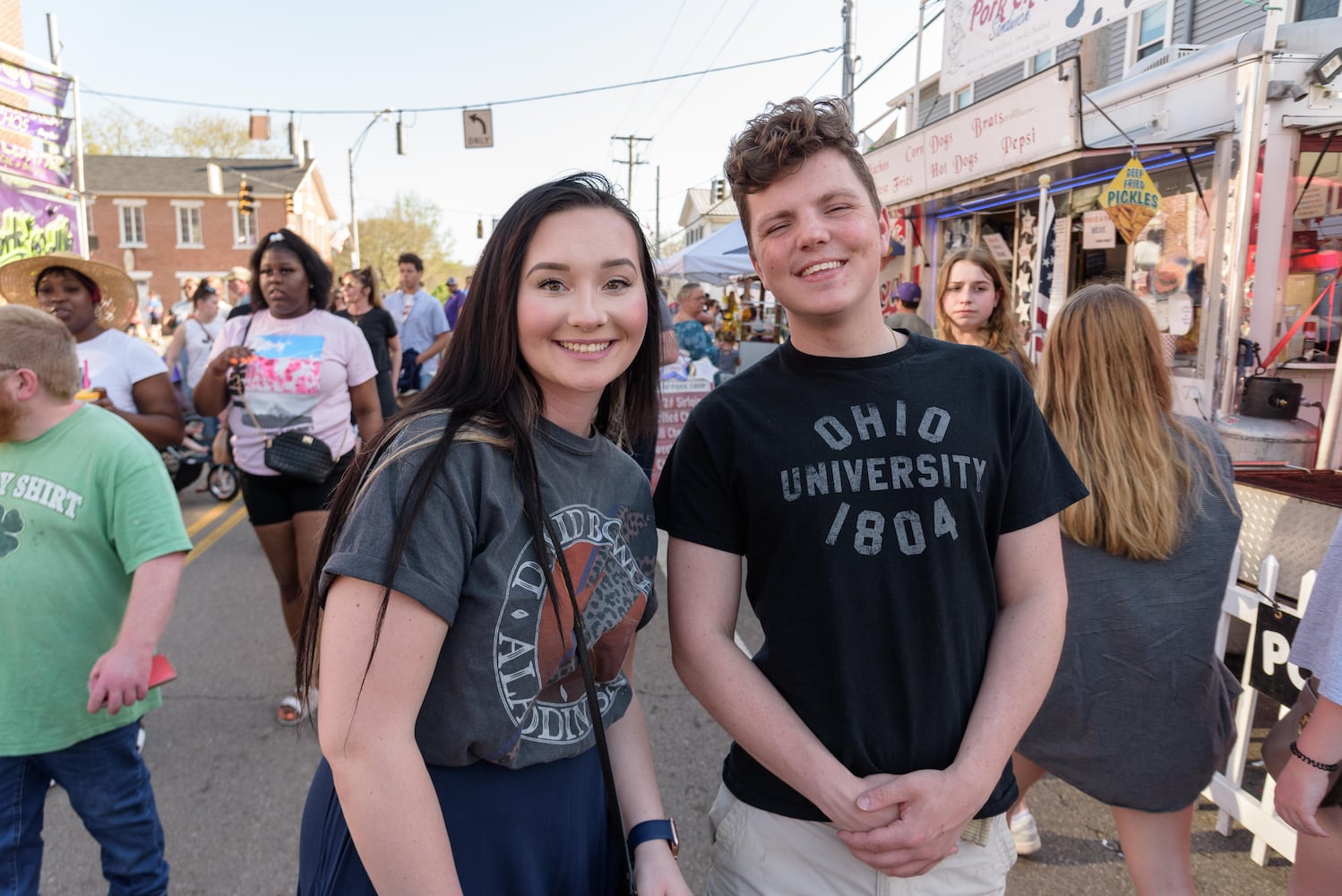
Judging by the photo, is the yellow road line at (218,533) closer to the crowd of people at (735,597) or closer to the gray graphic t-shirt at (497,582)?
the crowd of people at (735,597)

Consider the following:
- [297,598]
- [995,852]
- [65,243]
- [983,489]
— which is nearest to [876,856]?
[995,852]

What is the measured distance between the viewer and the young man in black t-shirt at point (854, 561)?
4.82ft

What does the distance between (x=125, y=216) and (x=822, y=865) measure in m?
49.8

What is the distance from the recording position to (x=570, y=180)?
1452 millimetres

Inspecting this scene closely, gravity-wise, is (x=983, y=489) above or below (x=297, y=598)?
above

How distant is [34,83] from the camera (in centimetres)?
1142

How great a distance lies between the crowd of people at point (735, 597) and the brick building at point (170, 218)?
43992 mm

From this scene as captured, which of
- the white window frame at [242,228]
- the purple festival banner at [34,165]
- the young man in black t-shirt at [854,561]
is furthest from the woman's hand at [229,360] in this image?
the white window frame at [242,228]

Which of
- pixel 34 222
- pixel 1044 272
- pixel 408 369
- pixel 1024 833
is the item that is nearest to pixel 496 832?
pixel 1024 833

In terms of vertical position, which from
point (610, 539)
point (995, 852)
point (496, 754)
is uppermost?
point (610, 539)

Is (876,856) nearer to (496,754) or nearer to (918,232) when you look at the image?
(496,754)

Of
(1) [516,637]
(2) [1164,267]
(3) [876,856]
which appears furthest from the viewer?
(2) [1164,267]

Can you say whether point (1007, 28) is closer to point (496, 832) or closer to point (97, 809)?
point (496, 832)

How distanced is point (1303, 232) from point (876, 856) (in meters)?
6.69
